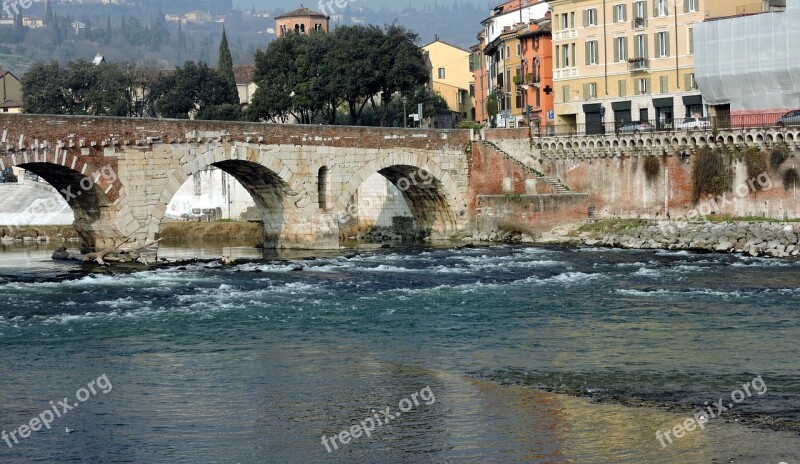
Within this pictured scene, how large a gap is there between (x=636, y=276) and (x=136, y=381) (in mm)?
23087

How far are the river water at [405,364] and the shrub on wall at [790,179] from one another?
843 centimetres

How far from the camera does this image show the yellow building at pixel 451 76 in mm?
112312

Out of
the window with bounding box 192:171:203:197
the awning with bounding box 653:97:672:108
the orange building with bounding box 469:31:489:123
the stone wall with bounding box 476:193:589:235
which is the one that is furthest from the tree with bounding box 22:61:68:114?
the awning with bounding box 653:97:672:108

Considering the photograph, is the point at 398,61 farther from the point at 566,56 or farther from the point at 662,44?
the point at 662,44

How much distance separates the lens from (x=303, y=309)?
38500mm

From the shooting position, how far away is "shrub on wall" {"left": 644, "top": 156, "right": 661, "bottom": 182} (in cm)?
6088

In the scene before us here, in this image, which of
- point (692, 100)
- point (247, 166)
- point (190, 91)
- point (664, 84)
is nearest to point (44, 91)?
point (190, 91)

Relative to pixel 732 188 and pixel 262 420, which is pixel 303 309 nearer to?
pixel 262 420

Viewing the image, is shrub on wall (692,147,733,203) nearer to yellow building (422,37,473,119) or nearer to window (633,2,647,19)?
window (633,2,647,19)

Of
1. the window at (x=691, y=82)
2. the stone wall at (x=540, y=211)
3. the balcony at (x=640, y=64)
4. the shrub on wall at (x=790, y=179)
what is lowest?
the stone wall at (x=540, y=211)

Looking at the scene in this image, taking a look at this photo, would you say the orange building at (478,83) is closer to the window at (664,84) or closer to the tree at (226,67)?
the tree at (226,67)

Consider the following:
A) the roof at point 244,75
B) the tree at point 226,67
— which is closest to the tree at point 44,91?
the tree at point 226,67

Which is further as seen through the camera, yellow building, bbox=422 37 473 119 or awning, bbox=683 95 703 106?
yellow building, bbox=422 37 473 119

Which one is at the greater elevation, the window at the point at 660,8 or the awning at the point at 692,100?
the window at the point at 660,8
